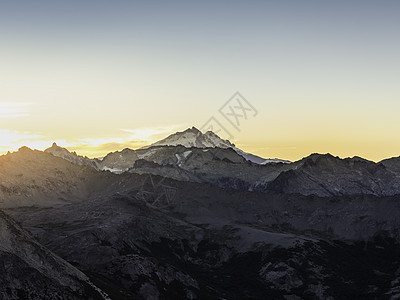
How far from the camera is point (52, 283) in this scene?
624ft

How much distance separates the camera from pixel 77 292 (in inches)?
7687

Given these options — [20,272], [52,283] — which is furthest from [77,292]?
[20,272]

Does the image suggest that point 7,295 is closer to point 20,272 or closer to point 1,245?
point 20,272

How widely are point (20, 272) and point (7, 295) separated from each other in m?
11.8

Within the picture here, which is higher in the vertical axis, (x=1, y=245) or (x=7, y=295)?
(x=1, y=245)

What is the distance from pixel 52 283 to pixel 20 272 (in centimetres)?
1235

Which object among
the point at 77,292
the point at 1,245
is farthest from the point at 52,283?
the point at 1,245

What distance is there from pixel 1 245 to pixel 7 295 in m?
25.7

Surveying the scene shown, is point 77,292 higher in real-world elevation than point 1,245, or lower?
lower

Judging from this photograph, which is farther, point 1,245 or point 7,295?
point 1,245

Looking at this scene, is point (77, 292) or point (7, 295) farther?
point (77, 292)

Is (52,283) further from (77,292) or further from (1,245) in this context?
(1,245)

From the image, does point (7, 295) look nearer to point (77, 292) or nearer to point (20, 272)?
point (20, 272)

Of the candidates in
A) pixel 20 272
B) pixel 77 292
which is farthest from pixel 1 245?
pixel 77 292
